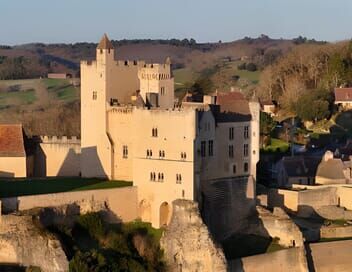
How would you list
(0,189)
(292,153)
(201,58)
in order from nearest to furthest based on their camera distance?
(0,189), (292,153), (201,58)

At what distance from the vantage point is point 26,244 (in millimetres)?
28891

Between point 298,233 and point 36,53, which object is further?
point 36,53

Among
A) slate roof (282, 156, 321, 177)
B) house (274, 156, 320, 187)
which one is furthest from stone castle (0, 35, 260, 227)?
slate roof (282, 156, 321, 177)

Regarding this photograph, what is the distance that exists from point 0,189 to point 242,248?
807 cm

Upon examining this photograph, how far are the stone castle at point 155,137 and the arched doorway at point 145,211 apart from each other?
0.01 m

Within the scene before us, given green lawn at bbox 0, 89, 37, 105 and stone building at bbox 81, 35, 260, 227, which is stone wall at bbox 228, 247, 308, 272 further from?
green lawn at bbox 0, 89, 37, 105

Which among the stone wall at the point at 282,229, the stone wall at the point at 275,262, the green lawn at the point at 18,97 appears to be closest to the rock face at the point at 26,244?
the stone wall at the point at 275,262

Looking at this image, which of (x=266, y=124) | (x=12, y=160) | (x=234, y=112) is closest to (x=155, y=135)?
(x=234, y=112)

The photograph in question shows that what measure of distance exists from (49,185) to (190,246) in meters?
5.74

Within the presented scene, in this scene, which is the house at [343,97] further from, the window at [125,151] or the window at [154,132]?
the window at [154,132]

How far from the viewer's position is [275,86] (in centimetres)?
6350

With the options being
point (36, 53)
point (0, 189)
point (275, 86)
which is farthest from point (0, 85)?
point (0, 189)

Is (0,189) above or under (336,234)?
above

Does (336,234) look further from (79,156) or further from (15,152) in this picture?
(15,152)
